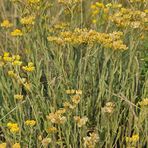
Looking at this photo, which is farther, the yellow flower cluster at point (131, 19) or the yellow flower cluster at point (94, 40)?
the yellow flower cluster at point (131, 19)

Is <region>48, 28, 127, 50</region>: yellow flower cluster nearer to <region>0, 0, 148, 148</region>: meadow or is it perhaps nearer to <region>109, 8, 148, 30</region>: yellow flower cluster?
<region>0, 0, 148, 148</region>: meadow

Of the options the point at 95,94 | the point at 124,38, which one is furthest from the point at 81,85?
the point at 124,38

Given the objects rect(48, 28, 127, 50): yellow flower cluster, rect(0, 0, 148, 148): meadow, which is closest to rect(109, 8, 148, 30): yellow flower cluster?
rect(0, 0, 148, 148): meadow

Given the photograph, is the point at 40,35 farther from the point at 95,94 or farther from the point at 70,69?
the point at 95,94

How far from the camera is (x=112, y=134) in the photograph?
2.04 metres

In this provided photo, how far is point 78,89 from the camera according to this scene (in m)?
2.21

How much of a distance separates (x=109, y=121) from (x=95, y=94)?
31 centimetres

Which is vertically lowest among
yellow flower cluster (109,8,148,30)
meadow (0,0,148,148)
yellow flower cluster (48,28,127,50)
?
meadow (0,0,148,148)

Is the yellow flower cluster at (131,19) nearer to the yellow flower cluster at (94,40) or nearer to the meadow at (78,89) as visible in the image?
the meadow at (78,89)

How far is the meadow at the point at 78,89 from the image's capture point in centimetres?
198

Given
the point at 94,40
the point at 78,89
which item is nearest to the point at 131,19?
the point at 94,40

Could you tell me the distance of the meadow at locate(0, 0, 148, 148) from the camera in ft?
6.48

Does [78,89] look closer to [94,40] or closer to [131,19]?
[94,40]

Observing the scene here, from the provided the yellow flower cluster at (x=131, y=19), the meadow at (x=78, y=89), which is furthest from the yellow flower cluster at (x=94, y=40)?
the yellow flower cluster at (x=131, y=19)
